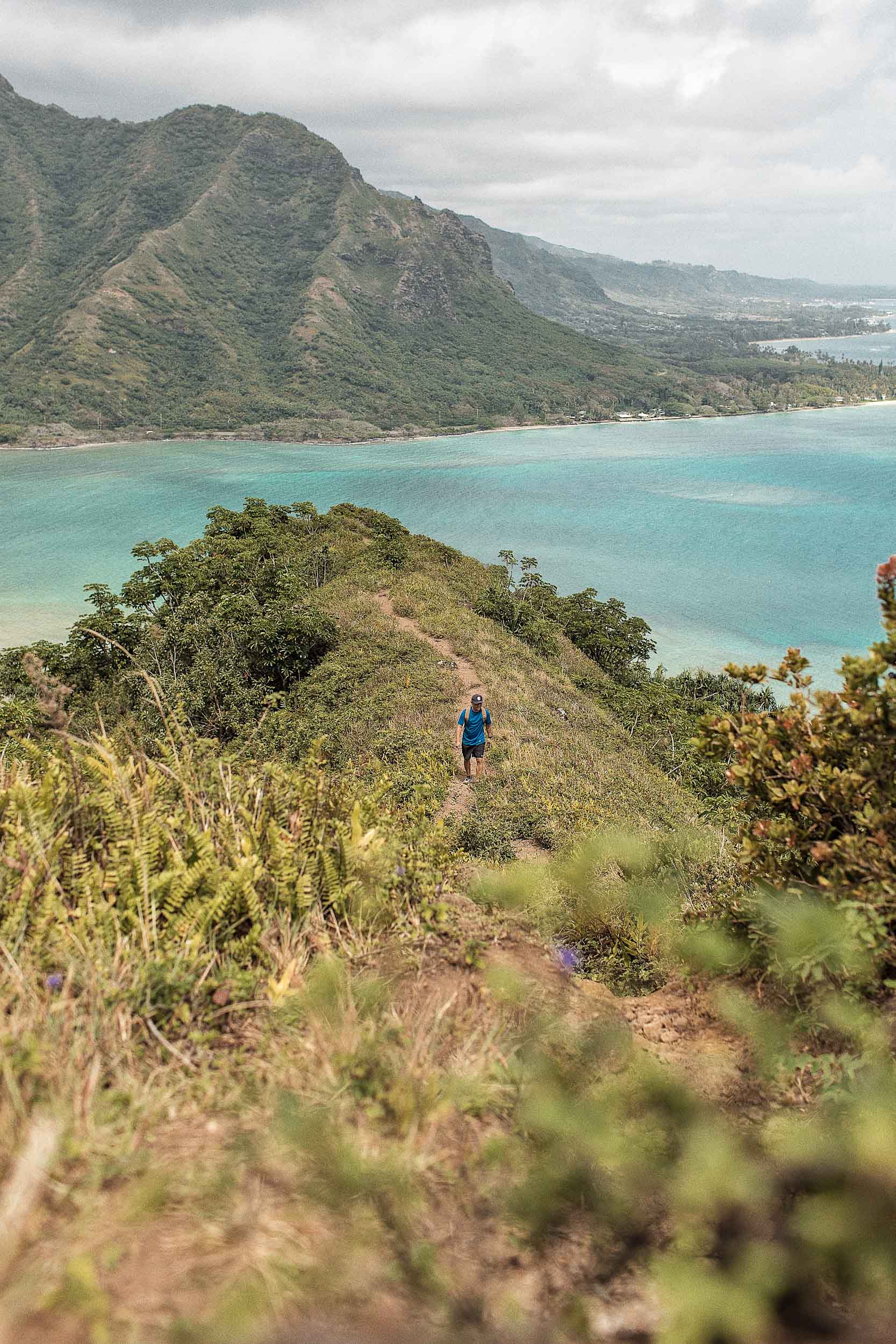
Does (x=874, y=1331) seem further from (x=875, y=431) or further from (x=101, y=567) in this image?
(x=875, y=431)

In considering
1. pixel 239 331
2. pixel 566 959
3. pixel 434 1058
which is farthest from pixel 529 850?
pixel 239 331

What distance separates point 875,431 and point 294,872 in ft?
532

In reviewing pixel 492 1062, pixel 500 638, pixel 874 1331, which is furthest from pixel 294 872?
pixel 500 638

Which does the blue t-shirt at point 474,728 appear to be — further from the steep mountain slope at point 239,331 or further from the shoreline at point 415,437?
the steep mountain slope at point 239,331

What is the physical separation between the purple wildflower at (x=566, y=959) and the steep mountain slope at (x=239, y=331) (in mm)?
130043

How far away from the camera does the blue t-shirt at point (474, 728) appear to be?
10.6m

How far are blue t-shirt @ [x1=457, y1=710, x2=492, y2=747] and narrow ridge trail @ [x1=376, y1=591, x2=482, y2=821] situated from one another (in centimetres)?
84

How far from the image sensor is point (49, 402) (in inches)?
4491

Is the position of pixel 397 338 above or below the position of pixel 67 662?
above

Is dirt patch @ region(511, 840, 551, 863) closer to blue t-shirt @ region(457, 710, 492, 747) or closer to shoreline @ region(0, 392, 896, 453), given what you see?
blue t-shirt @ region(457, 710, 492, 747)

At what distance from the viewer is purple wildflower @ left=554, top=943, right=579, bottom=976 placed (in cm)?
338

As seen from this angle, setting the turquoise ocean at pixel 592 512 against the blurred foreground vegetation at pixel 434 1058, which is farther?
the turquoise ocean at pixel 592 512

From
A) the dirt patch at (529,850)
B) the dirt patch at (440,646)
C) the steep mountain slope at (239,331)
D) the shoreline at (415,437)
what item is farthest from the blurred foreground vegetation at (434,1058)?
the steep mountain slope at (239,331)

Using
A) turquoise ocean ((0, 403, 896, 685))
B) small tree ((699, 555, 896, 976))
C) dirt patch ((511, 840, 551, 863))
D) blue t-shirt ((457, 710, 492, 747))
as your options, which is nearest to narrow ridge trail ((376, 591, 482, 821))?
blue t-shirt ((457, 710, 492, 747))
